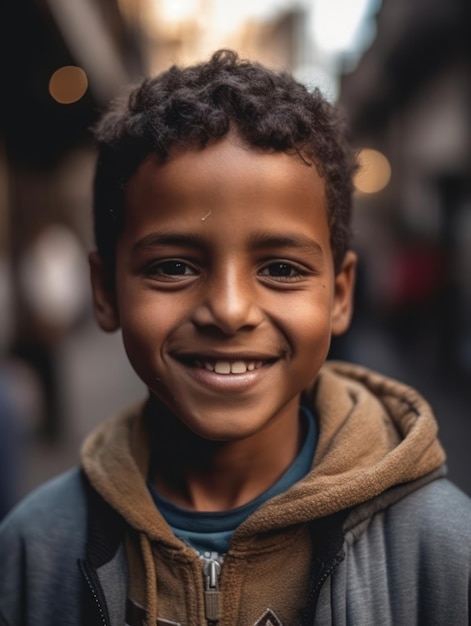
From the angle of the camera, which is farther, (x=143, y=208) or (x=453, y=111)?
(x=453, y=111)

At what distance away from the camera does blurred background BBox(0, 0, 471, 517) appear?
5703 millimetres

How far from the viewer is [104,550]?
1488mm

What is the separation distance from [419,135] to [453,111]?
3.65 metres

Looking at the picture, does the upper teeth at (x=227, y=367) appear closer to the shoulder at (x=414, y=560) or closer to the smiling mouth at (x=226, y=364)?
the smiling mouth at (x=226, y=364)

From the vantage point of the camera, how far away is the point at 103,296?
66.5 inches

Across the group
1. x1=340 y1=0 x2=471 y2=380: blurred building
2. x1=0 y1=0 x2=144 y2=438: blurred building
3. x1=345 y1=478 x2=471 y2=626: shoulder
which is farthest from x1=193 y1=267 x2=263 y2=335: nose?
x1=340 y1=0 x2=471 y2=380: blurred building

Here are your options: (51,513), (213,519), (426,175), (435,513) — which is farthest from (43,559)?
(426,175)

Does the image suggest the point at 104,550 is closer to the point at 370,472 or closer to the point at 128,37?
the point at 370,472

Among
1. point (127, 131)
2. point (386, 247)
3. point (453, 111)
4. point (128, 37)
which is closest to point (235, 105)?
point (127, 131)

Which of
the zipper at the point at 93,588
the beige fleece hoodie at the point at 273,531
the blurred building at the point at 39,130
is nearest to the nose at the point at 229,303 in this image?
the beige fleece hoodie at the point at 273,531

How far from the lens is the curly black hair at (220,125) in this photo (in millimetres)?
1373

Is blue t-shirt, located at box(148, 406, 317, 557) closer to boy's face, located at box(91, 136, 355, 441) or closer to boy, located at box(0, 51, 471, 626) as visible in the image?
boy, located at box(0, 51, 471, 626)

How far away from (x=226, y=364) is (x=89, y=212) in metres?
7.52

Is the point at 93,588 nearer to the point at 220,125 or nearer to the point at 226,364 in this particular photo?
the point at 226,364
